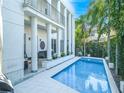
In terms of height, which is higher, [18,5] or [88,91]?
[18,5]

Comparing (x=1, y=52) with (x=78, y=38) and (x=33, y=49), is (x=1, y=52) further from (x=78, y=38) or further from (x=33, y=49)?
(x=78, y=38)

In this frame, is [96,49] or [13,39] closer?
[13,39]

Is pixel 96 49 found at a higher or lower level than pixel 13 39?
lower

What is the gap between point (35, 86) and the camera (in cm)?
1072

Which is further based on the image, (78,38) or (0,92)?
(78,38)

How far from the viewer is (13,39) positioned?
10.8 meters

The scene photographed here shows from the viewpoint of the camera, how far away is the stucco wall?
392 inches

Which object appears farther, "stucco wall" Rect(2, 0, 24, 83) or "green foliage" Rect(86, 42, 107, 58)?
"green foliage" Rect(86, 42, 107, 58)

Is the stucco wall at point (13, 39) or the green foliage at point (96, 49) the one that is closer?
the stucco wall at point (13, 39)

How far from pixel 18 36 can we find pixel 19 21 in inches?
31.7

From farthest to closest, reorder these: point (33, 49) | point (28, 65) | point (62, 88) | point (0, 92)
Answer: point (28, 65), point (33, 49), point (62, 88), point (0, 92)

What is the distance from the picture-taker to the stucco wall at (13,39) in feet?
32.7

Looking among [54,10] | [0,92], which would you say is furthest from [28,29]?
[0,92]

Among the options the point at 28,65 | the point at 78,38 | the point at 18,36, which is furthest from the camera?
the point at 78,38
